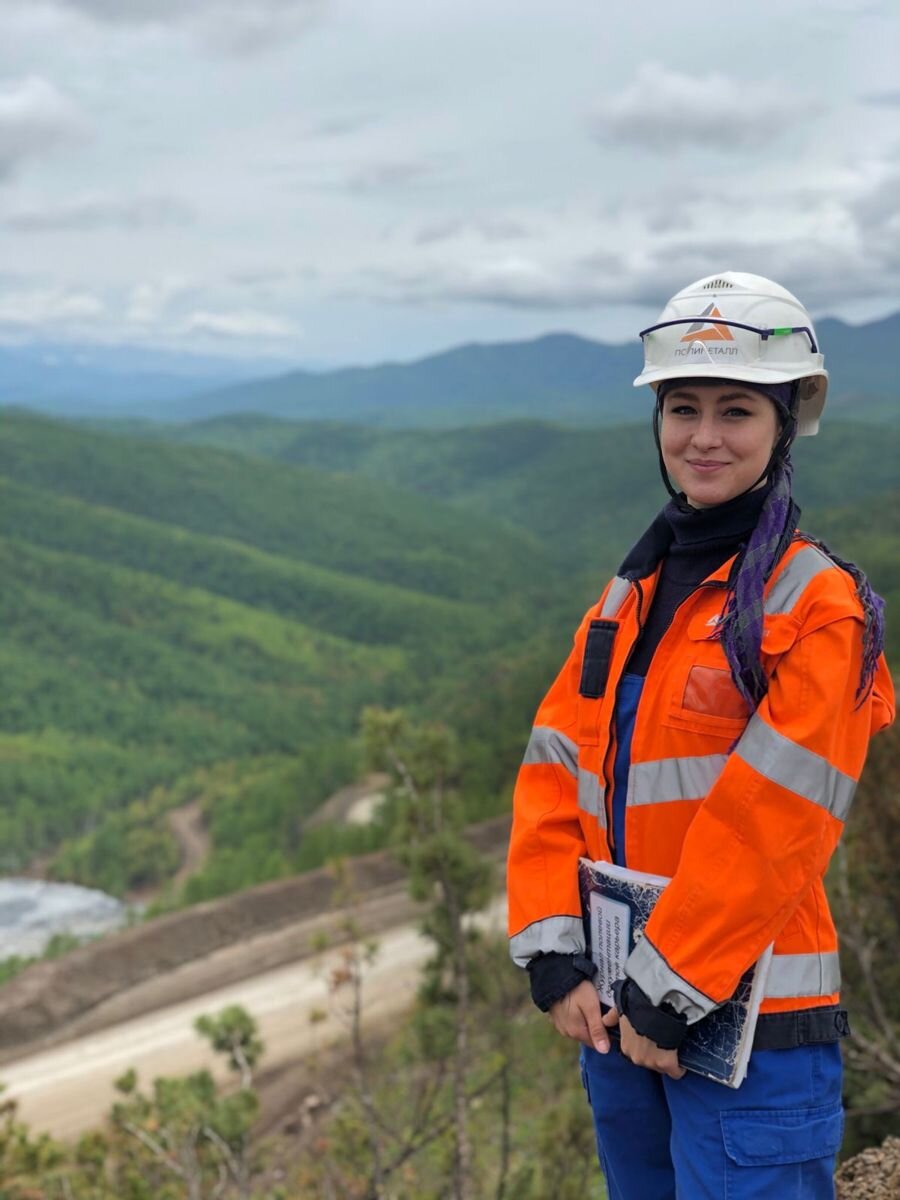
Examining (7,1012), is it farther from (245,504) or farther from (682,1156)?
(245,504)

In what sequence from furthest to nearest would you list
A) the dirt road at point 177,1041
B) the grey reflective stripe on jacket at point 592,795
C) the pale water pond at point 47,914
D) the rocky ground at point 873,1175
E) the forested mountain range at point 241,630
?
the forested mountain range at point 241,630 < the pale water pond at point 47,914 < the dirt road at point 177,1041 < the rocky ground at point 873,1175 < the grey reflective stripe on jacket at point 592,795

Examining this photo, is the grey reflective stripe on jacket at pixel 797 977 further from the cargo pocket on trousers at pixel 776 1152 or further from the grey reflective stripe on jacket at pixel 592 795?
the grey reflective stripe on jacket at pixel 592 795

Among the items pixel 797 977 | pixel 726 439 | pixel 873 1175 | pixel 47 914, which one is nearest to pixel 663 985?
pixel 797 977

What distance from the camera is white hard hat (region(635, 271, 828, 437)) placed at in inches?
102

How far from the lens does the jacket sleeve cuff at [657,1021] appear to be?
244cm

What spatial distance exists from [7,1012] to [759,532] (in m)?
22.5

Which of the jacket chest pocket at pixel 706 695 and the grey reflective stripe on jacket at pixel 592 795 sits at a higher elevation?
the jacket chest pocket at pixel 706 695

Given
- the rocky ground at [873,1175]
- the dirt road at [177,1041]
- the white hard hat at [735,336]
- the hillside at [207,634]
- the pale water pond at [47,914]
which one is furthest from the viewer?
the hillside at [207,634]

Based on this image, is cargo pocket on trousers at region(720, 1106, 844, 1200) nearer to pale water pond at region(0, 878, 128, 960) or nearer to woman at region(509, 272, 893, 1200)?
woman at region(509, 272, 893, 1200)

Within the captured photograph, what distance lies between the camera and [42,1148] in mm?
8477

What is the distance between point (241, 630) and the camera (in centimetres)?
11994

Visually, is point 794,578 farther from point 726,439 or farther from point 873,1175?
point 873,1175

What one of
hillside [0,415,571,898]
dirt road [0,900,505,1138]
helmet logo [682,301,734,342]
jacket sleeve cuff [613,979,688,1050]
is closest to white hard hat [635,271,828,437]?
helmet logo [682,301,734,342]

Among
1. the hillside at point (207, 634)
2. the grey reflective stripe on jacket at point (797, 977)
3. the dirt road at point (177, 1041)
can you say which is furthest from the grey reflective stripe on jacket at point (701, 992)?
the hillside at point (207, 634)
